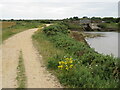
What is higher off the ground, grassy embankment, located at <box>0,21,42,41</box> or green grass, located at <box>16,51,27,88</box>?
green grass, located at <box>16,51,27,88</box>

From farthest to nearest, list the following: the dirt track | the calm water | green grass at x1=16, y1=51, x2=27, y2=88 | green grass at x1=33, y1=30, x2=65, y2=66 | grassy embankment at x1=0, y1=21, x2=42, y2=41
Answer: grassy embankment at x1=0, y1=21, x2=42, y2=41
the calm water
green grass at x1=33, y1=30, x2=65, y2=66
the dirt track
green grass at x1=16, y1=51, x2=27, y2=88

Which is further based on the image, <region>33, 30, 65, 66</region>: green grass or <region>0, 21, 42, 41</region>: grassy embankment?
<region>0, 21, 42, 41</region>: grassy embankment

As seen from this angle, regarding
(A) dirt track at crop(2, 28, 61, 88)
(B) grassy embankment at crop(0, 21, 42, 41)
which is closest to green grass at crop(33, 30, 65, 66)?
(A) dirt track at crop(2, 28, 61, 88)

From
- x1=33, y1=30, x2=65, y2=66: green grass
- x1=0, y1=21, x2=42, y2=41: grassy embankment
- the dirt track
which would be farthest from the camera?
x1=0, y1=21, x2=42, y2=41: grassy embankment

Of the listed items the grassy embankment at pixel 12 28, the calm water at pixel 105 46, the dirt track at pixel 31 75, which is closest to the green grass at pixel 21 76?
the dirt track at pixel 31 75

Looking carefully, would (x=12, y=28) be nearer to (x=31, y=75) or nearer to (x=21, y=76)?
(x=31, y=75)

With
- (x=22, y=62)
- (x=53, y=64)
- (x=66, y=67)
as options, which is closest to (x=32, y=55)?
(x=22, y=62)

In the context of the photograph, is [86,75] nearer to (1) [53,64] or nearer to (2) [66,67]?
(2) [66,67]

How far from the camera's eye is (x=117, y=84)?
668cm

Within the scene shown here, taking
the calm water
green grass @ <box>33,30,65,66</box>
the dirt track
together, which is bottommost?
the calm water

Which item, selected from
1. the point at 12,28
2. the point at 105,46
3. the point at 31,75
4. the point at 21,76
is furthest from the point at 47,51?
the point at 12,28

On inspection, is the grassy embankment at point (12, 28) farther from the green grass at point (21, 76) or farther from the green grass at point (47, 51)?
the green grass at point (21, 76)

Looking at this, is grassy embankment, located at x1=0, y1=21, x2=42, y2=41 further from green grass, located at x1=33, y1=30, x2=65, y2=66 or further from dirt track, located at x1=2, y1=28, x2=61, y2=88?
dirt track, located at x1=2, y1=28, x2=61, y2=88

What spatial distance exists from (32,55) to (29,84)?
4.92m
